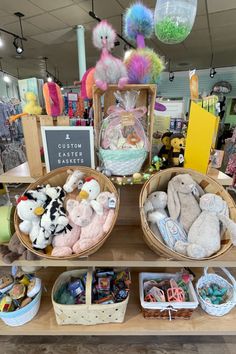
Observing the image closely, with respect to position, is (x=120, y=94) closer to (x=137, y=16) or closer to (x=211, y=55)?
(x=137, y=16)

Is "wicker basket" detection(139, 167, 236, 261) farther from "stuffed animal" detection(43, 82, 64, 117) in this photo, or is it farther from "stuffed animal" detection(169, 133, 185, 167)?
"stuffed animal" detection(43, 82, 64, 117)

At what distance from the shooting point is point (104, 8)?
2.90 meters

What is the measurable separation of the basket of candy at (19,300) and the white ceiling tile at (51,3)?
3252 mm

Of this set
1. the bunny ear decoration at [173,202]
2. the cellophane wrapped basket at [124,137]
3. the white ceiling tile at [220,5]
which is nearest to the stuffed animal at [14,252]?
the cellophane wrapped basket at [124,137]

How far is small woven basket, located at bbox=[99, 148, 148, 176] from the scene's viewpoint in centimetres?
82

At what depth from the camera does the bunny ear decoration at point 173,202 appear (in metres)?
0.90

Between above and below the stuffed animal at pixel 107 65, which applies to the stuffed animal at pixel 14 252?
below

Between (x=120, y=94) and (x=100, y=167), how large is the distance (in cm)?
33

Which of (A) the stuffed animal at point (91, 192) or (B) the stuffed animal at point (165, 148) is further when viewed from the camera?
(B) the stuffed animal at point (165, 148)

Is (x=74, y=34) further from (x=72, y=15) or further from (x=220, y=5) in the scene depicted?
(x=220, y=5)

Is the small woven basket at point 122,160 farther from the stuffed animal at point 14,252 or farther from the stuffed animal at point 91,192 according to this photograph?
the stuffed animal at point 14,252

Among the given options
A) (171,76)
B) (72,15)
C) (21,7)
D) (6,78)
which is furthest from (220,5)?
(6,78)

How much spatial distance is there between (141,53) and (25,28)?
12.5 ft

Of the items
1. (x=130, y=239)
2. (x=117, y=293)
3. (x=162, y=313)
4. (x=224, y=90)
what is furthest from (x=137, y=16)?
(x=224, y=90)
